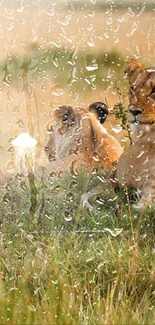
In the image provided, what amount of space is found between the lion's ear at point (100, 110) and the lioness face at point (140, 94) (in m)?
0.04

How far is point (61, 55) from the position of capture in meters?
1.09

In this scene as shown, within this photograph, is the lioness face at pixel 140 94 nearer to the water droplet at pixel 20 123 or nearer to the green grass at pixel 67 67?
the green grass at pixel 67 67

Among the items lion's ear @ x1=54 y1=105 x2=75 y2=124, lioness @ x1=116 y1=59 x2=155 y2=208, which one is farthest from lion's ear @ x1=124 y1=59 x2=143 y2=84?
lion's ear @ x1=54 y1=105 x2=75 y2=124

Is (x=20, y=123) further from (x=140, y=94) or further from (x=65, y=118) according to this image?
(x=140, y=94)

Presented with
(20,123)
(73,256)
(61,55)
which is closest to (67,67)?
(61,55)

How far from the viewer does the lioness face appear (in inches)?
40.9

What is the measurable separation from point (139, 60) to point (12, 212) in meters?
0.34

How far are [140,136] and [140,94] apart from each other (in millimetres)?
70

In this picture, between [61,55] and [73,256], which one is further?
[61,55]

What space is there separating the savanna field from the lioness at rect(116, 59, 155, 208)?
0.02 meters

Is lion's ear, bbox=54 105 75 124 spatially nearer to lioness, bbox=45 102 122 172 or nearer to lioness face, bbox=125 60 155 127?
lioness, bbox=45 102 122 172

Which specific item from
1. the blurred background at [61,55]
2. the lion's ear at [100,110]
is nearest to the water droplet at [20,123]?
the blurred background at [61,55]

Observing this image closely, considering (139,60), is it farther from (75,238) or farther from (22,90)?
(75,238)

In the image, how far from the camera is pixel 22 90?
108cm
